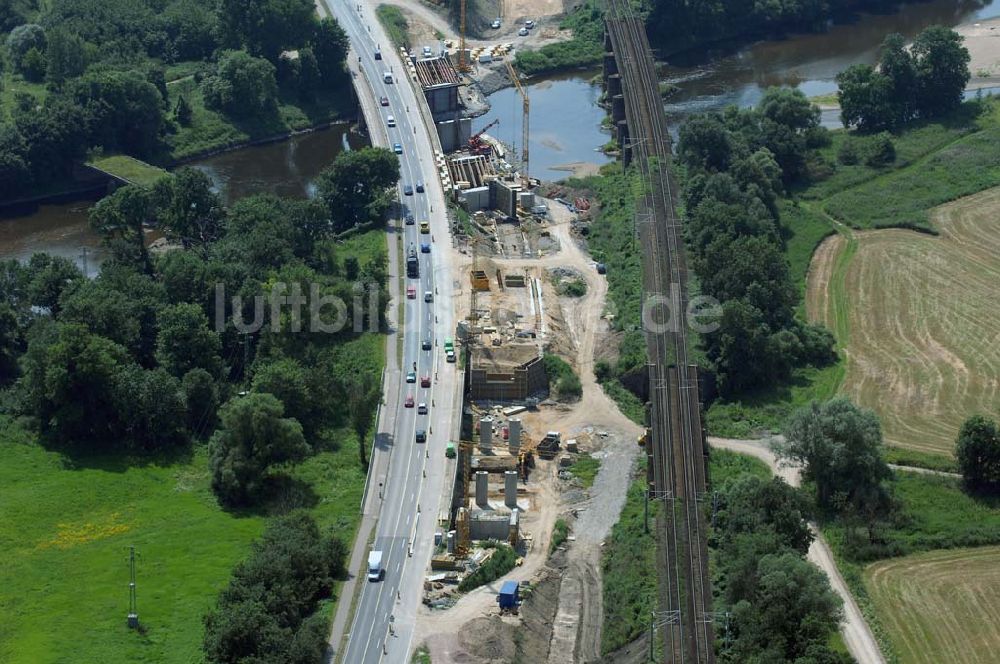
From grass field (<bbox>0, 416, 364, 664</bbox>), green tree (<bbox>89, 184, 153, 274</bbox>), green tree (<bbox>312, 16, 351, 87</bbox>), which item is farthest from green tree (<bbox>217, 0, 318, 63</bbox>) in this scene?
grass field (<bbox>0, 416, 364, 664</bbox>)

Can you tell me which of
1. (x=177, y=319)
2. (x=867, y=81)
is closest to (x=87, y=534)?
(x=177, y=319)

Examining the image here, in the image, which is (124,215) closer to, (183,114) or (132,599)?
(183,114)

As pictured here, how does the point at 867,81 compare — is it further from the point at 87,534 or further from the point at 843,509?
the point at 87,534

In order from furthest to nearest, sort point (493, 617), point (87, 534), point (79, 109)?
point (79, 109)
point (87, 534)
point (493, 617)

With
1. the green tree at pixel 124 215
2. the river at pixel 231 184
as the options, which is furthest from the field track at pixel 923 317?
the green tree at pixel 124 215

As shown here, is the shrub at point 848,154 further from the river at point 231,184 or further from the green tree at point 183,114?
the green tree at point 183,114

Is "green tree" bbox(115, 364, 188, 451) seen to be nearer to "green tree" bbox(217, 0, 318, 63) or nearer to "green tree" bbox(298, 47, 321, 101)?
"green tree" bbox(298, 47, 321, 101)
